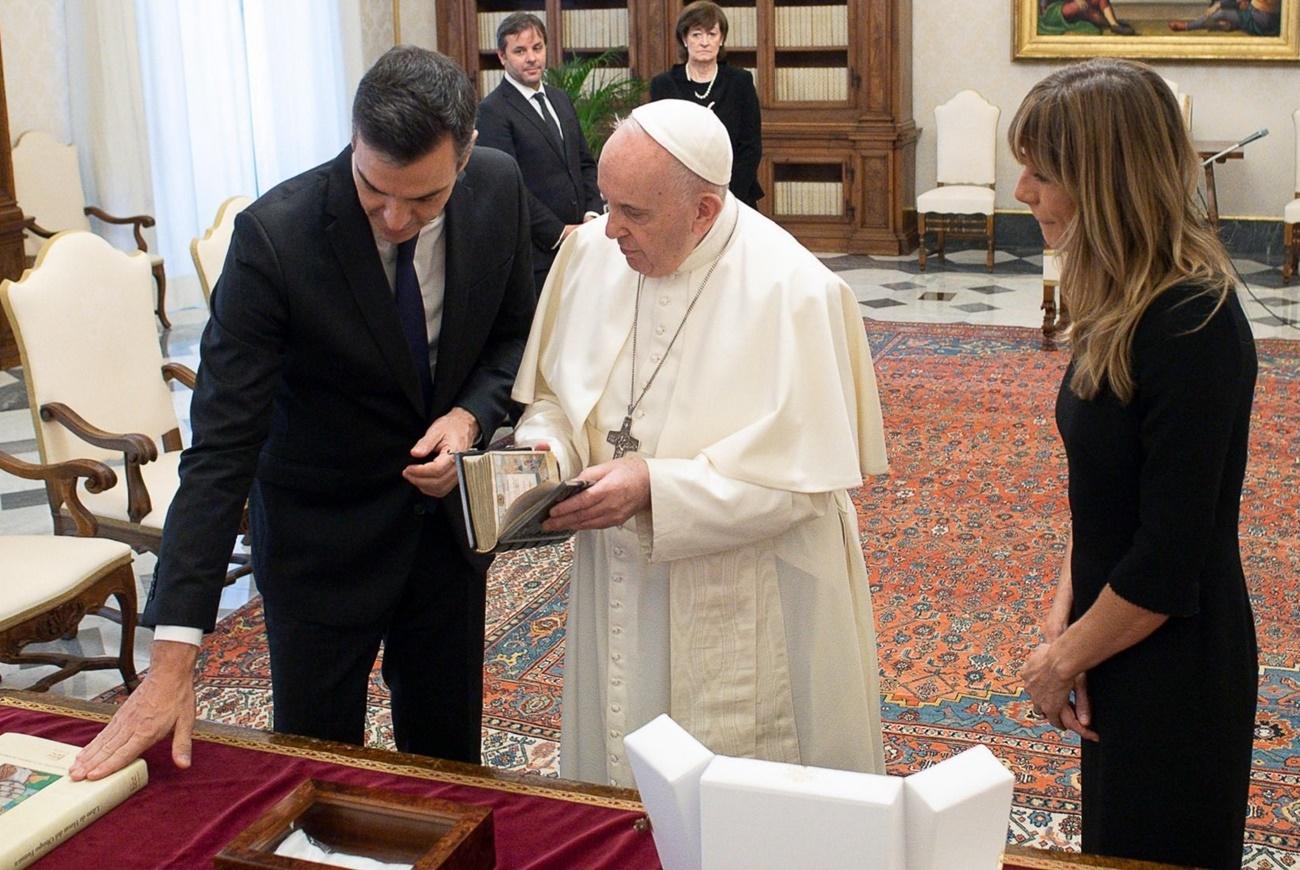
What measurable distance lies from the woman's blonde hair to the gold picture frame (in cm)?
991

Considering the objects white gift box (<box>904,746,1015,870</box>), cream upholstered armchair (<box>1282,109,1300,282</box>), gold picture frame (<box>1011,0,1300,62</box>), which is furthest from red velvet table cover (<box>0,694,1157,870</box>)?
gold picture frame (<box>1011,0,1300,62</box>)

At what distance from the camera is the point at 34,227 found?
884cm

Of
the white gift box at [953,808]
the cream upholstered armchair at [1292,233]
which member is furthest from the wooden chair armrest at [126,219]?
the white gift box at [953,808]

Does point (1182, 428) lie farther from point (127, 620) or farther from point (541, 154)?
point (541, 154)

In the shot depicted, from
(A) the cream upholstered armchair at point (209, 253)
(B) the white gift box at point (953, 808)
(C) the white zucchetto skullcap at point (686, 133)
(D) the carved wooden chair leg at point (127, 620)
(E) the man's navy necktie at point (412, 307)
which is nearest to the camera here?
(B) the white gift box at point (953, 808)

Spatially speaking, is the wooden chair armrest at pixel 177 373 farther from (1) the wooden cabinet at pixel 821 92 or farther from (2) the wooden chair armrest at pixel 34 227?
(1) the wooden cabinet at pixel 821 92

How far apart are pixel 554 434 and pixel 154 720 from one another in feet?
2.73

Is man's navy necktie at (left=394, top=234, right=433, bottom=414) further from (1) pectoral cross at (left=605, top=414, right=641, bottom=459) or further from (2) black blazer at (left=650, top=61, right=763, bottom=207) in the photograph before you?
(2) black blazer at (left=650, top=61, right=763, bottom=207)

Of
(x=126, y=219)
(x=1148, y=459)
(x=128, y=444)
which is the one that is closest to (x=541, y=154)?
(x=128, y=444)

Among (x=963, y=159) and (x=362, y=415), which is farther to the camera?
(x=963, y=159)

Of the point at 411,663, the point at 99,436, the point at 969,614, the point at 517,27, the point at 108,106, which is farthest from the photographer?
the point at 108,106

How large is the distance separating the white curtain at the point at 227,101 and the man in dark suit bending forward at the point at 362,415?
8.25 metres

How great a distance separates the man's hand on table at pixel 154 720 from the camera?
2.03 metres

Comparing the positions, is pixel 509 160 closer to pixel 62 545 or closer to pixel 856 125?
pixel 62 545
